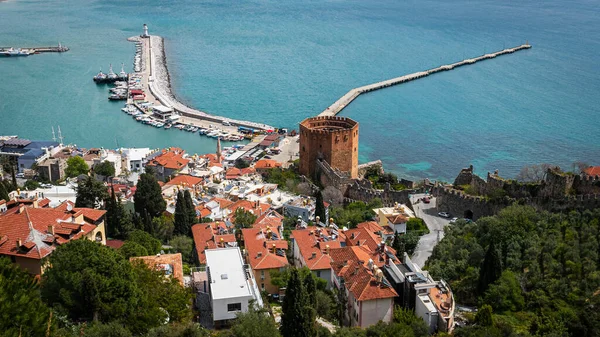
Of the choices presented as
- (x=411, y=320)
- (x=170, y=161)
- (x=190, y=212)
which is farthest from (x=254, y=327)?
(x=170, y=161)

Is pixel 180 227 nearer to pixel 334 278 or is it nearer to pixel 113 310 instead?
pixel 334 278

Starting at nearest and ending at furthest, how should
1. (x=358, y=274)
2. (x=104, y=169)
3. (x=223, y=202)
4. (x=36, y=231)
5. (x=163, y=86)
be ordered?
(x=36, y=231) < (x=358, y=274) < (x=223, y=202) < (x=104, y=169) < (x=163, y=86)

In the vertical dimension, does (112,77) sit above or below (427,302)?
below

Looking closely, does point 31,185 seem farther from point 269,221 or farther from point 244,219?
point 269,221

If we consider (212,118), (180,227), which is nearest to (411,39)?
(212,118)

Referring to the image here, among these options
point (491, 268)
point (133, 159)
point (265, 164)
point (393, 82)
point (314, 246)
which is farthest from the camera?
point (393, 82)

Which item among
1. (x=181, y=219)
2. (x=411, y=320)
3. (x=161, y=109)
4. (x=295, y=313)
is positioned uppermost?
(x=295, y=313)

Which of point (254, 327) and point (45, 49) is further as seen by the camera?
point (45, 49)
